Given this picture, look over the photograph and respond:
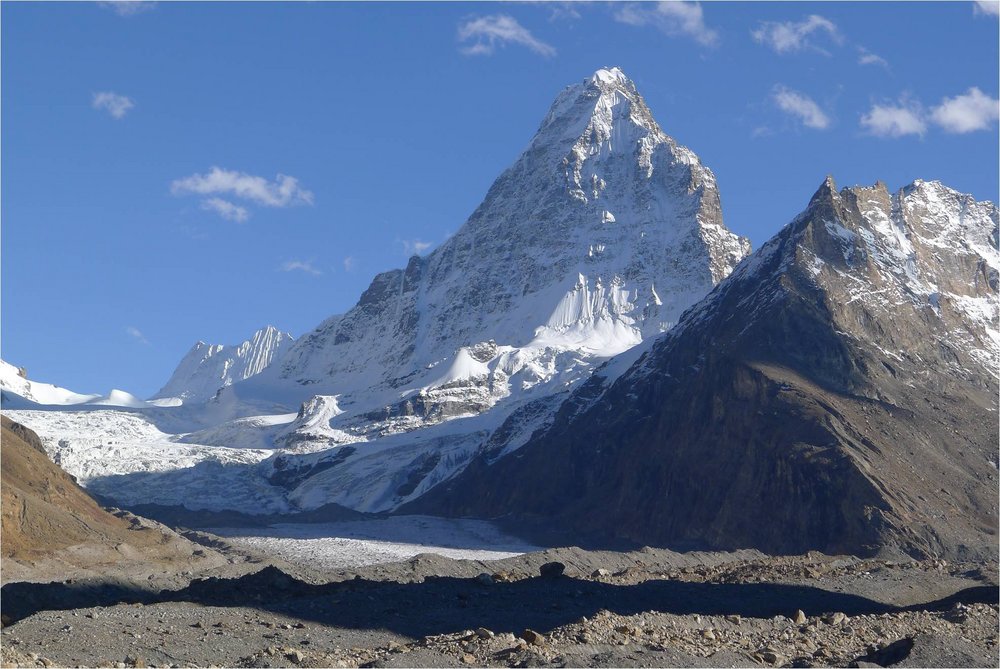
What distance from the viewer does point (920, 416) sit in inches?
5797

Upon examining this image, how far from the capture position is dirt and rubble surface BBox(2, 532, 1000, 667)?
152ft

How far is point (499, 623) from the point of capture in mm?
56188

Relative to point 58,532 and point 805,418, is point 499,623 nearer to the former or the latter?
point 58,532

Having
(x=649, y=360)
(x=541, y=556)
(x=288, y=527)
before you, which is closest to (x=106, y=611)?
(x=541, y=556)

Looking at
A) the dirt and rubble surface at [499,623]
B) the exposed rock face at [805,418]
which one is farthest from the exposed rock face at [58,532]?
the exposed rock face at [805,418]

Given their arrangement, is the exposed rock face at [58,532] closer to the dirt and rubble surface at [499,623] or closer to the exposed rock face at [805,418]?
the dirt and rubble surface at [499,623]

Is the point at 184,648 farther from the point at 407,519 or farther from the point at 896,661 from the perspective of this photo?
the point at 407,519

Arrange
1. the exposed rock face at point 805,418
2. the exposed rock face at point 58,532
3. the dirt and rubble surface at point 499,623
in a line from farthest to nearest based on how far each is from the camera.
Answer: the exposed rock face at point 805,418 < the exposed rock face at point 58,532 < the dirt and rubble surface at point 499,623

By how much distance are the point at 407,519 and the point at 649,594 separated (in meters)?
96.6

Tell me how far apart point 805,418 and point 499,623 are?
304 feet

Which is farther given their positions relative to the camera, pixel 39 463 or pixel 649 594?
pixel 39 463

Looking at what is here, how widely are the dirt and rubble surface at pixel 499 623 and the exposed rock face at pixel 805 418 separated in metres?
53.8

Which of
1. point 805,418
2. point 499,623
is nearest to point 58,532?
point 499,623

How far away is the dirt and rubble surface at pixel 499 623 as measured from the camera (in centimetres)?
4628
